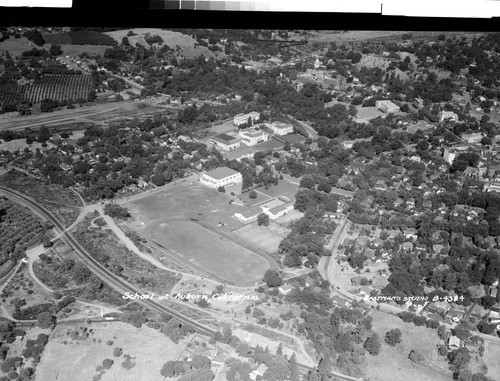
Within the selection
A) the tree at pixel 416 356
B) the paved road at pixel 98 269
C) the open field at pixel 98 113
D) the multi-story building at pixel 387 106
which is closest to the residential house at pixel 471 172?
the multi-story building at pixel 387 106

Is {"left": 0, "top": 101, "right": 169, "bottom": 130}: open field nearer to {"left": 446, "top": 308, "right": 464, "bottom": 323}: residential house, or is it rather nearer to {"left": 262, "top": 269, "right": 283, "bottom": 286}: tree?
{"left": 262, "top": 269, "right": 283, "bottom": 286}: tree

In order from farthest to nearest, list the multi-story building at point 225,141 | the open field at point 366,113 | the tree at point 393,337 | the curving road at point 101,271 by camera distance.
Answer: the open field at point 366,113 < the multi-story building at point 225,141 < the tree at point 393,337 < the curving road at point 101,271

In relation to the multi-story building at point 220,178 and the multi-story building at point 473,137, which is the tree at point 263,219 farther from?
the multi-story building at point 473,137

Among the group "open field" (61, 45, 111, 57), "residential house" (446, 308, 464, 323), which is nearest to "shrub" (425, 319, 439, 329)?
"residential house" (446, 308, 464, 323)

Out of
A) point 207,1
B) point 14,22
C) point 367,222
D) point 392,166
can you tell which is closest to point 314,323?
point 367,222

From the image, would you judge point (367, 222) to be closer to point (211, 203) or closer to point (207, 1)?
point (211, 203)
